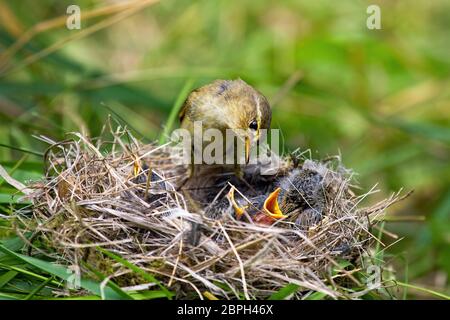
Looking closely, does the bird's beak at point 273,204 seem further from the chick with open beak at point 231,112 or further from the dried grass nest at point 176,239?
the chick with open beak at point 231,112

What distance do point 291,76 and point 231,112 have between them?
55.6 inches

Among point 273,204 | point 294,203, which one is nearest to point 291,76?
point 294,203

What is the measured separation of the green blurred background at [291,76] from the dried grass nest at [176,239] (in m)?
1.08

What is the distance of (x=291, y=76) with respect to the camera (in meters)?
5.45

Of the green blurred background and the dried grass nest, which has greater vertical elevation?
the green blurred background

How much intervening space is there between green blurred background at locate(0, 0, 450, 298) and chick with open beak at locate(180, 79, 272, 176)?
296mm

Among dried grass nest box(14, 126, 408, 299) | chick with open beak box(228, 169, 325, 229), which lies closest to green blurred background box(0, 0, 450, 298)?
chick with open beak box(228, 169, 325, 229)

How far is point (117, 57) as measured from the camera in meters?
7.63

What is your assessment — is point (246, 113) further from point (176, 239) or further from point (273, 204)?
point (176, 239)

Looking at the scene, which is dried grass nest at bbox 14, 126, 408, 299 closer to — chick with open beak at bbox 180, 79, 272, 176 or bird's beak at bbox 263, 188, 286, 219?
bird's beak at bbox 263, 188, 286, 219

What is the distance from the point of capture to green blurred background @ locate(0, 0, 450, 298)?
5.20m
